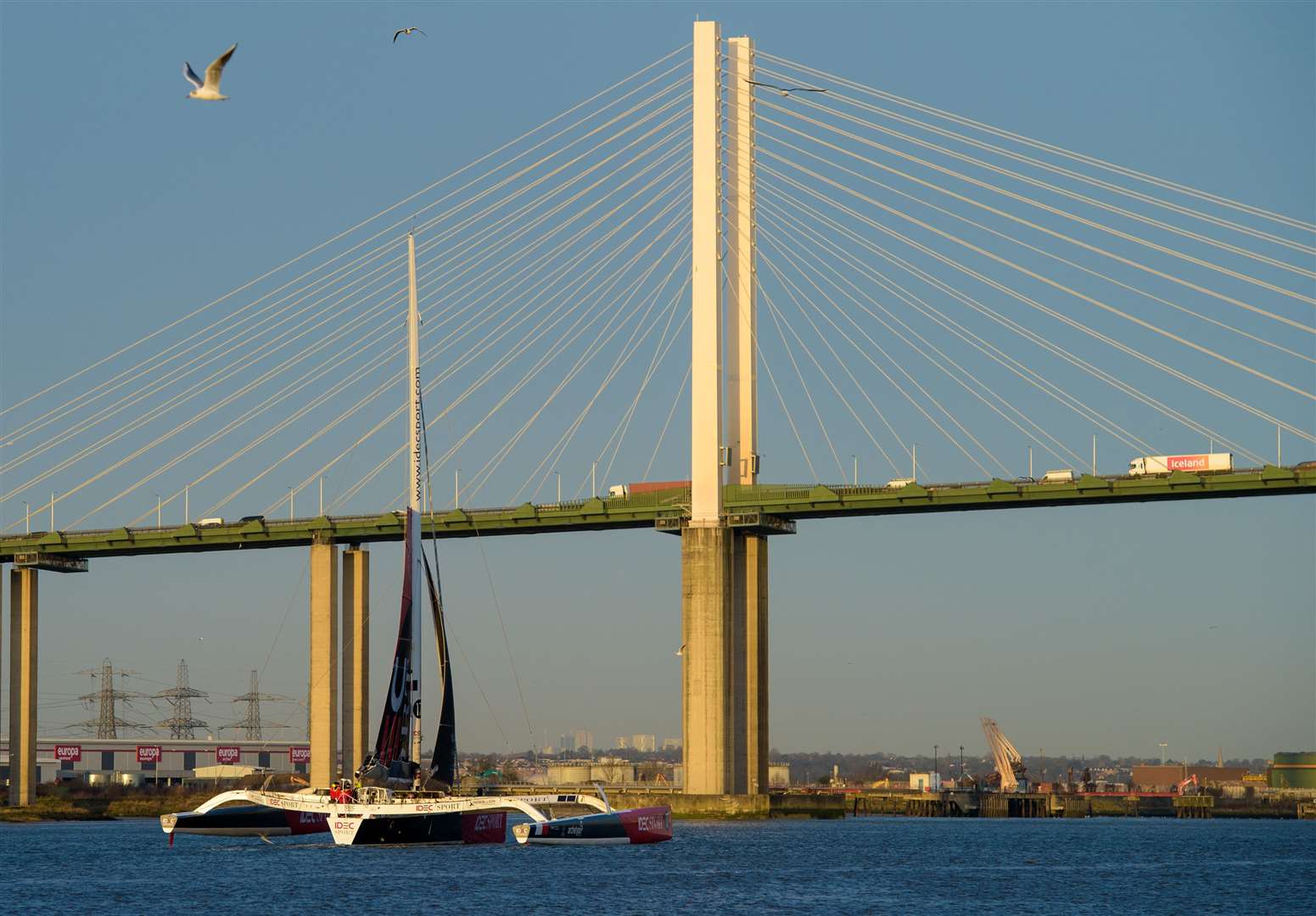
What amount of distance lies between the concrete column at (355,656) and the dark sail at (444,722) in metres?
42.5

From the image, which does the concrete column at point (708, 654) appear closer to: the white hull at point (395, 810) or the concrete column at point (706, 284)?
the concrete column at point (706, 284)

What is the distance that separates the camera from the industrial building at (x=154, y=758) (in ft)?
567

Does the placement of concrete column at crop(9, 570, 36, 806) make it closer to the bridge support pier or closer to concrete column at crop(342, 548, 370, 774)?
concrete column at crop(342, 548, 370, 774)

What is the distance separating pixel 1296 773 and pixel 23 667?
423 ft

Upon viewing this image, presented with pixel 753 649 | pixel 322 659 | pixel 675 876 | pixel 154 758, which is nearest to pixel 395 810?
pixel 675 876

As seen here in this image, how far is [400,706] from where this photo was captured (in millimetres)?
70750

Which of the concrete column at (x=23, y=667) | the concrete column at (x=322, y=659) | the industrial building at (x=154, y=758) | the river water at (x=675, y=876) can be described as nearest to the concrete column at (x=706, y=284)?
the river water at (x=675, y=876)

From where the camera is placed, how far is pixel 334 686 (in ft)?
376

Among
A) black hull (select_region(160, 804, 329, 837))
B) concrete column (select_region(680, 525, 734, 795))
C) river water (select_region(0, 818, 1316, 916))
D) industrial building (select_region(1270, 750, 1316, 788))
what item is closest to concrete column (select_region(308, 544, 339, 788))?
river water (select_region(0, 818, 1316, 916))

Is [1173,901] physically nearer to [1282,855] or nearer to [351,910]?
[351,910]

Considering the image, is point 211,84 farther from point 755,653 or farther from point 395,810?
point 755,653

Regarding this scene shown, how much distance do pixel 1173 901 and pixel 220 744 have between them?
467 feet

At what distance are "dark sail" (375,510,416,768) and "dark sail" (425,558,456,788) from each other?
56.3 inches

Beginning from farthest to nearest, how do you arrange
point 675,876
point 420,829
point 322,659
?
1. point 322,659
2. point 420,829
3. point 675,876
